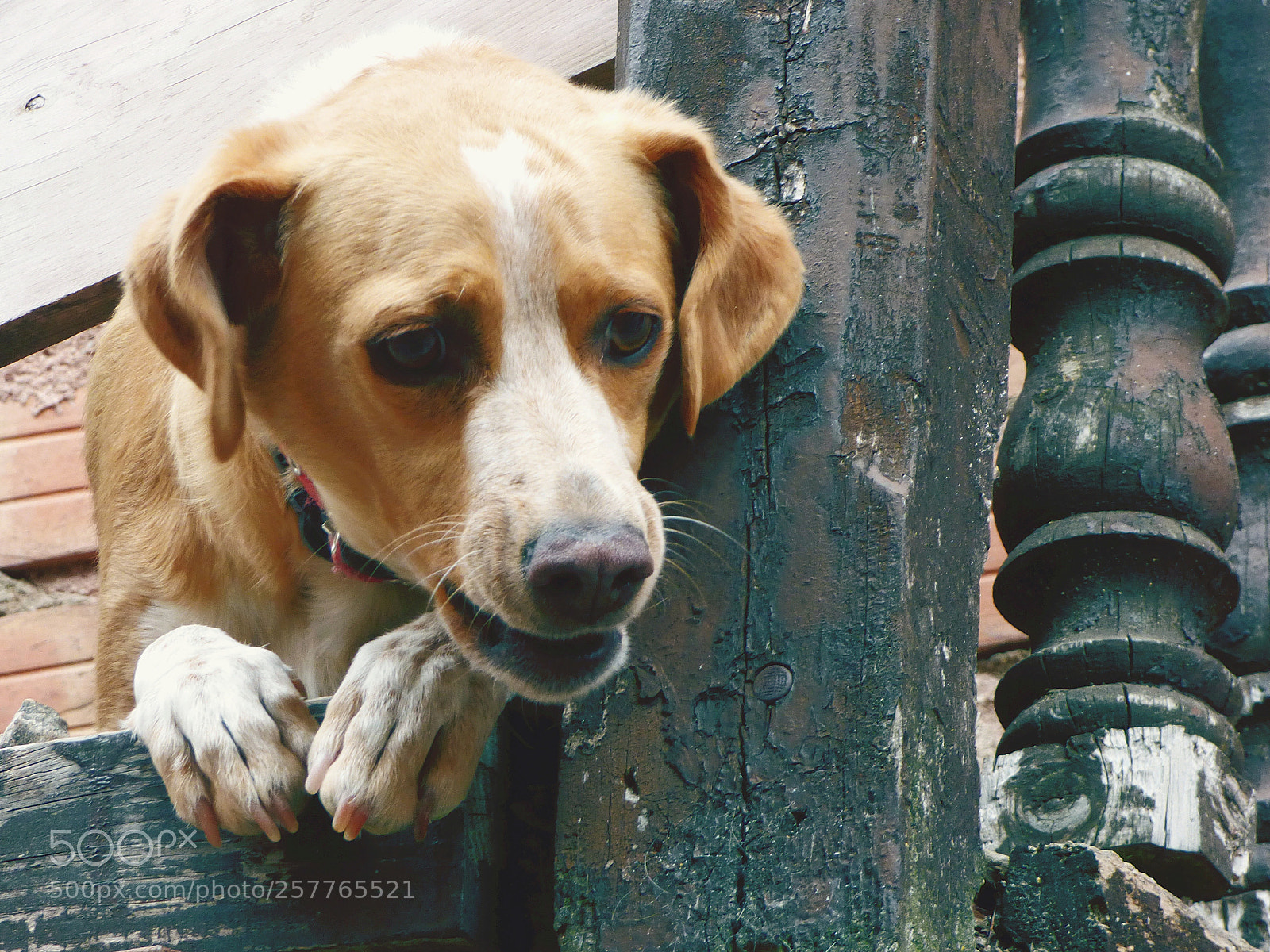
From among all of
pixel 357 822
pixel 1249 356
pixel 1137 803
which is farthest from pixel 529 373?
pixel 1249 356

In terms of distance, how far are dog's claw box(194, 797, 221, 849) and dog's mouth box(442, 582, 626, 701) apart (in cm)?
33

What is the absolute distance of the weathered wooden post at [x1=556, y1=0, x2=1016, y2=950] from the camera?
121 cm

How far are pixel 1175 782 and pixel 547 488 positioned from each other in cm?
79

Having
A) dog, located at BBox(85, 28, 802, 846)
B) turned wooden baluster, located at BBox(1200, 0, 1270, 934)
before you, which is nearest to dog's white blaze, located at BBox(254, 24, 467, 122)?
dog, located at BBox(85, 28, 802, 846)

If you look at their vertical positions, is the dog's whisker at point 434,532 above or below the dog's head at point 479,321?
below

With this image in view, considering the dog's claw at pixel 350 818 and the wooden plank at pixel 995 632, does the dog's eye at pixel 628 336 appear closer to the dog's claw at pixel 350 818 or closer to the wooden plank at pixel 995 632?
the dog's claw at pixel 350 818

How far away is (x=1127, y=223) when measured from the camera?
1751 millimetres

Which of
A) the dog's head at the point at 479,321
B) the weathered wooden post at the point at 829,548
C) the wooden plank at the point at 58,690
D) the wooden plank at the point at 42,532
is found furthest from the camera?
the wooden plank at the point at 42,532

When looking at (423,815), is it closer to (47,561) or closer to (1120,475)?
(1120,475)

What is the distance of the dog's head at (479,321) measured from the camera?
1.44 meters

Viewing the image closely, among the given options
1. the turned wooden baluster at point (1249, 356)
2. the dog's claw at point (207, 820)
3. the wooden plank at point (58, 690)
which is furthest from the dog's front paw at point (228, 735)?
the wooden plank at point (58, 690)

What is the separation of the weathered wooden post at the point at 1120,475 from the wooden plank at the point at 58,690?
3.09 m

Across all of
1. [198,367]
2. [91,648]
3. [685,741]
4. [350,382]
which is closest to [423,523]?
[350,382]

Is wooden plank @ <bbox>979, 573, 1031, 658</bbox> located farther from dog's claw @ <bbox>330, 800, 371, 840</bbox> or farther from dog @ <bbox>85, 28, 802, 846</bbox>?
dog's claw @ <bbox>330, 800, 371, 840</bbox>
